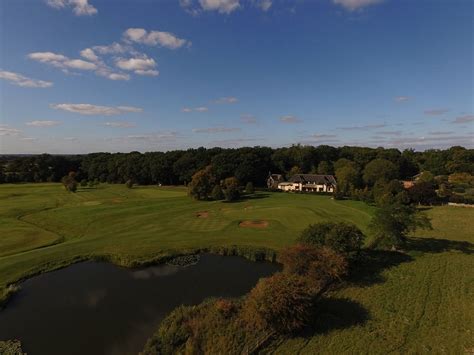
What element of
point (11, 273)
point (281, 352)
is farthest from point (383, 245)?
point (11, 273)

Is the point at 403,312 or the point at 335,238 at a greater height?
the point at 335,238

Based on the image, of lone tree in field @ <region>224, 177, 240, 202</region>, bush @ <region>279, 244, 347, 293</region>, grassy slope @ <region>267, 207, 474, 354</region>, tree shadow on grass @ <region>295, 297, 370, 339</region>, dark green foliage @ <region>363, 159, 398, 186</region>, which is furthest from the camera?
dark green foliage @ <region>363, 159, 398, 186</region>

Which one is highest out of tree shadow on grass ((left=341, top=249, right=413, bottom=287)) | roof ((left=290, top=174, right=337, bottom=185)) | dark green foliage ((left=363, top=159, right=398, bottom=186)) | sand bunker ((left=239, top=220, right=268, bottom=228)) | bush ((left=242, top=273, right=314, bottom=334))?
dark green foliage ((left=363, top=159, right=398, bottom=186))

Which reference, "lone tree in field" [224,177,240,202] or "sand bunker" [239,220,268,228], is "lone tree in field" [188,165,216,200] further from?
"sand bunker" [239,220,268,228]

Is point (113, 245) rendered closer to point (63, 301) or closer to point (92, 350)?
point (63, 301)

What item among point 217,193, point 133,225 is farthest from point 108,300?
point 217,193

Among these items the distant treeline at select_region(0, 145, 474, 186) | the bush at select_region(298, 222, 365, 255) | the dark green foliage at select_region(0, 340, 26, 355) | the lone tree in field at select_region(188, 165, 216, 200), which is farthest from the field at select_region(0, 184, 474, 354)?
the distant treeline at select_region(0, 145, 474, 186)

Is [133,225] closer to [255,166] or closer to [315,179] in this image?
[255,166]
